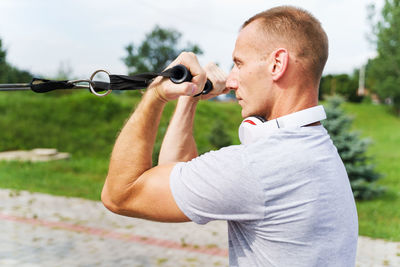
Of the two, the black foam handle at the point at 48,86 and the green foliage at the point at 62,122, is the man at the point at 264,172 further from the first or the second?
the green foliage at the point at 62,122

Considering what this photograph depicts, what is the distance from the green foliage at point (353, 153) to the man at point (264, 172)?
31.8ft

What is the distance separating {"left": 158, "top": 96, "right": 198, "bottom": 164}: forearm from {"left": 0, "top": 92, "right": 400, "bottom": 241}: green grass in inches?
251

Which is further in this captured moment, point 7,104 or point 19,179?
point 7,104

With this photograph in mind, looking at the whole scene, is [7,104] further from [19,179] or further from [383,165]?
[383,165]

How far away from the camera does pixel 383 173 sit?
1306 cm

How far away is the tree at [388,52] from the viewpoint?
112ft

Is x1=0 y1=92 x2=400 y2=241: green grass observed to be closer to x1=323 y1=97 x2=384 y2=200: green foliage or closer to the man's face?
x1=323 y1=97 x2=384 y2=200: green foliage

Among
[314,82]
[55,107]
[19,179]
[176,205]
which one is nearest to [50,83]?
[176,205]

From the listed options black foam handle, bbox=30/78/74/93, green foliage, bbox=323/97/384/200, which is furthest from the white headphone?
green foliage, bbox=323/97/384/200

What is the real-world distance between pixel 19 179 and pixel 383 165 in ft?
41.4

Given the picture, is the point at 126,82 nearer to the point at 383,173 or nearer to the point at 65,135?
the point at 383,173

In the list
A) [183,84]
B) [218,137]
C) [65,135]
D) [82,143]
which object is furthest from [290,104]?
[65,135]

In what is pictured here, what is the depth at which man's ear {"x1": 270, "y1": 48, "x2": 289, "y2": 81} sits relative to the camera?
4.95 feet

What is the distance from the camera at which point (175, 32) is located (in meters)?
43.8
